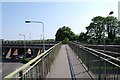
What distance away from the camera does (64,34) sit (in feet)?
447

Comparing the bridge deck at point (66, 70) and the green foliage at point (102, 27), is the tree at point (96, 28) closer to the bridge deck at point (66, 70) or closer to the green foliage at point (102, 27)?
the green foliage at point (102, 27)

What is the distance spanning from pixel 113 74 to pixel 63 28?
137444 mm

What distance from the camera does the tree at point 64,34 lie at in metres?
135

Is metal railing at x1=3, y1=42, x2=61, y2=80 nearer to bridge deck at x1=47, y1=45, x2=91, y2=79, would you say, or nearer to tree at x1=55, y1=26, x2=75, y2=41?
bridge deck at x1=47, y1=45, x2=91, y2=79

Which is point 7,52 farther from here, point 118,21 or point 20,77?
point 20,77

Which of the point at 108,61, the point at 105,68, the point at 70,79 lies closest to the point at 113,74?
the point at 108,61

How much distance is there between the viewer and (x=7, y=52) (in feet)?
388

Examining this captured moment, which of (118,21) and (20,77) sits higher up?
(118,21)

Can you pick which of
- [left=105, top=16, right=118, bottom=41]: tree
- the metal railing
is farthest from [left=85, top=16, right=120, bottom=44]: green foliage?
the metal railing

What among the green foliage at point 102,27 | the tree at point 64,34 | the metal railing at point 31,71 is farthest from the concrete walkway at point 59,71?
the tree at point 64,34

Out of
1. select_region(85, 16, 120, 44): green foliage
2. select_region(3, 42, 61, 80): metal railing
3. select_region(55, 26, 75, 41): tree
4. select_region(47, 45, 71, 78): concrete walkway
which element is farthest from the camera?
select_region(55, 26, 75, 41): tree

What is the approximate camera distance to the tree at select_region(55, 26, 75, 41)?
135 meters

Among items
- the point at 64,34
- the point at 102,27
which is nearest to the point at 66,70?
the point at 102,27

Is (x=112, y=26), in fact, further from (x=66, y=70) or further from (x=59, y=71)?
(x=59, y=71)
